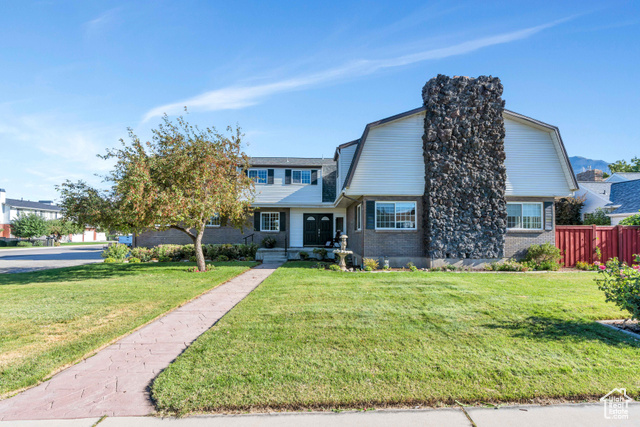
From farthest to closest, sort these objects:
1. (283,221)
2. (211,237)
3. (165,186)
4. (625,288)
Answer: (283,221) < (211,237) < (165,186) < (625,288)

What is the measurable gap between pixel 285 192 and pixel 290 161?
225 cm

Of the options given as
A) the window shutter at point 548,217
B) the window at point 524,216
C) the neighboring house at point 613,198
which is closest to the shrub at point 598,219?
the neighboring house at point 613,198

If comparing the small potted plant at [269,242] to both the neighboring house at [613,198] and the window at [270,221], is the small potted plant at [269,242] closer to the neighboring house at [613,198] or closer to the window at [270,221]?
the window at [270,221]

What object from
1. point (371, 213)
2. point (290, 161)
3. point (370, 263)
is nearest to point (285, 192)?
point (290, 161)

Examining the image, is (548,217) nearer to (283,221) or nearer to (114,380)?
(283,221)

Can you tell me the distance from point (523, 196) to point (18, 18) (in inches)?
755

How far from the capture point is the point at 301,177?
820 inches

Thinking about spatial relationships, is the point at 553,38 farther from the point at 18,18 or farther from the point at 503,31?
the point at 18,18

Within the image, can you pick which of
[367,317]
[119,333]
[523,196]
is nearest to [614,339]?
[367,317]

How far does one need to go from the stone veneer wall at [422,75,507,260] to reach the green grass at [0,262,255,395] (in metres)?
8.65

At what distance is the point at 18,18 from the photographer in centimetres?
997

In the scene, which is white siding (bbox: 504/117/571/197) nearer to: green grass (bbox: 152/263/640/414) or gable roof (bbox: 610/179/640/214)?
green grass (bbox: 152/263/640/414)

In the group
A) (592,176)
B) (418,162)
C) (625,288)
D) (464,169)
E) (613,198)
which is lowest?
(625,288)

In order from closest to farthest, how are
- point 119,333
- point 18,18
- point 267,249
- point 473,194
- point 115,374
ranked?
1. point 115,374
2. point 119,333
3. point 18,18
4. point 473,194
5. point 267,249
